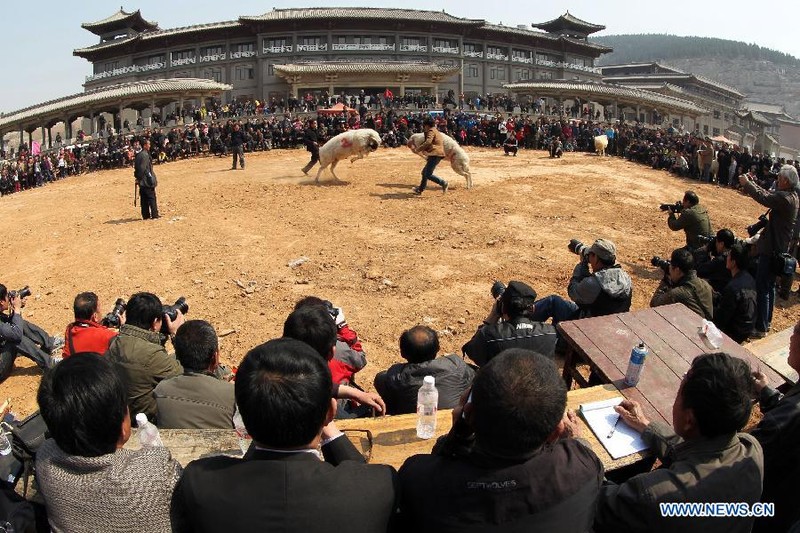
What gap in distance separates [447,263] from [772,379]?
5.66 metres

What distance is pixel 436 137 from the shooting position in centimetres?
1298

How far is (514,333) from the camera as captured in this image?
4156 millimetres

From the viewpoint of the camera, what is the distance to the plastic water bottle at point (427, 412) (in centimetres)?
291

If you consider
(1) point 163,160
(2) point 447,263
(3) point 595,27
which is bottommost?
(2) point 447,263

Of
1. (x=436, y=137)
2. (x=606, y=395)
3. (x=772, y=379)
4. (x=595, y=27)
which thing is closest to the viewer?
(x=606, y=395)

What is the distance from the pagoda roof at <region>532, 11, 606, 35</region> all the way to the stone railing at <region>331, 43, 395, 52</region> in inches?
829

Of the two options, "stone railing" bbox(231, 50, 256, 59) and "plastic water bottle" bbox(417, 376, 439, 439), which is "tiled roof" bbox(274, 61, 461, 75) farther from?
"plastic water bottle" bbox(417, 376, 439, 439)

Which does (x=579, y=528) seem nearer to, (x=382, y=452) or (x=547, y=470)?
(x=547, y=470)

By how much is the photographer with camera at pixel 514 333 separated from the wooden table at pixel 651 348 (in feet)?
0.65

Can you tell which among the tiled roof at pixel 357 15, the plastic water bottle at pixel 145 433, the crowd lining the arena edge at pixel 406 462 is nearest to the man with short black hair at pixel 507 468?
the crowd lining the arena edge at pixel 406 462

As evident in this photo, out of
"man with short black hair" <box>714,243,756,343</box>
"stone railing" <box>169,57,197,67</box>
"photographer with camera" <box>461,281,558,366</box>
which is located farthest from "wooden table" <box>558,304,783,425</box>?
"stone railing" <box>169,57,197,67</box>

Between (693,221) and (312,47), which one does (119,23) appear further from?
(693,221)

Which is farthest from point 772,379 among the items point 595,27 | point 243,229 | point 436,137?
point 595,27

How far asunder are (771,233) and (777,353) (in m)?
2.88
